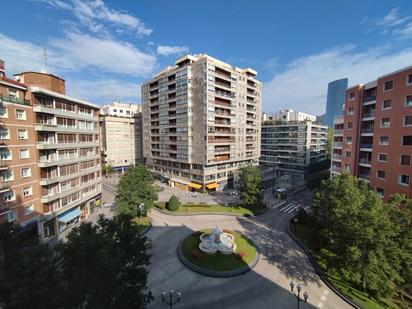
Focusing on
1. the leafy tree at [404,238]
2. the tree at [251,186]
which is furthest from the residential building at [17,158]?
the leafy tree at [404,238]

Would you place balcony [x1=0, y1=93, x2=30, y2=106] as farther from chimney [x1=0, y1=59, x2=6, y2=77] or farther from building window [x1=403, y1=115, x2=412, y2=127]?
building window [x1=403, y1=115, x2=412, y2=127]

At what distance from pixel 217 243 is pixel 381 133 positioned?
32.3 meters

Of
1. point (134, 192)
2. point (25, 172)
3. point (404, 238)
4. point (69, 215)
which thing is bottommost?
point (69, 215)

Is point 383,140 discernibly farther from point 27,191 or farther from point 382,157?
point 27,191

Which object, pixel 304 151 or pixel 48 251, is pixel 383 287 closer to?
pixel 48 251

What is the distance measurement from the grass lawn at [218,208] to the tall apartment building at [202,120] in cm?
1107

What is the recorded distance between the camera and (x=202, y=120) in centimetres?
5188

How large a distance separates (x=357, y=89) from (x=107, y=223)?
157ft

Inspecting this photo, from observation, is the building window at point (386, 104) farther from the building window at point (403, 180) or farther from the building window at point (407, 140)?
the building window at point (403, 180)

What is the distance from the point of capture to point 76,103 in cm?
3272

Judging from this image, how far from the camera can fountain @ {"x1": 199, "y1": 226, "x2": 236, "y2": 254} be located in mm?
25922

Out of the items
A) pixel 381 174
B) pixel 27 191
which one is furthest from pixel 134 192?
pixel 381 174

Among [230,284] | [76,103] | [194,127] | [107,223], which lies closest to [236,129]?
[194,127]

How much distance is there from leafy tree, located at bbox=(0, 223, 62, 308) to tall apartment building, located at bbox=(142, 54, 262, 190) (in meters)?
42.2
